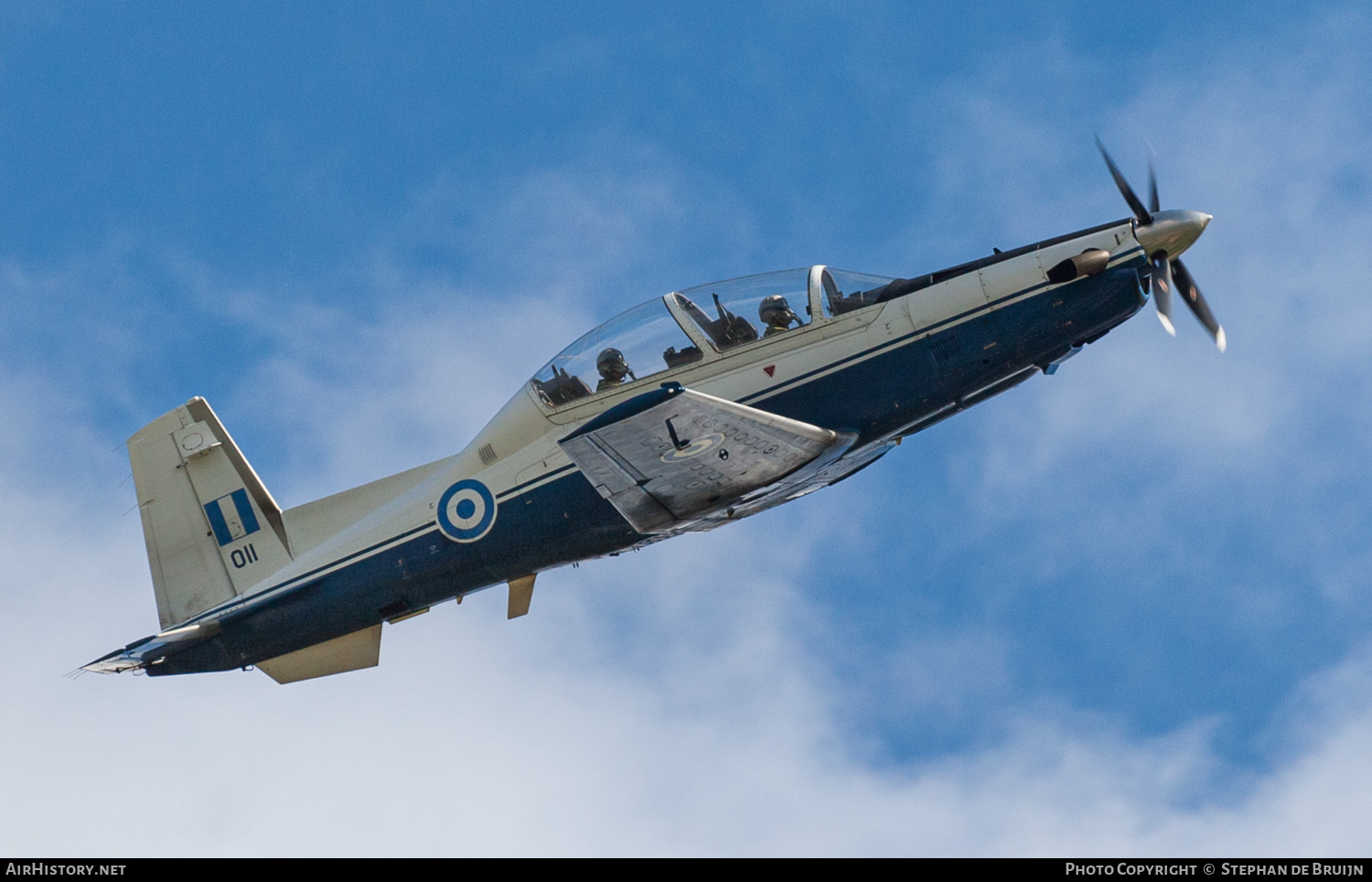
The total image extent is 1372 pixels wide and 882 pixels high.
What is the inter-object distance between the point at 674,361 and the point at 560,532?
2684 mm

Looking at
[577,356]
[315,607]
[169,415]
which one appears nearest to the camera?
[577,356]

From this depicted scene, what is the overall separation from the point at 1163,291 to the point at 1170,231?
34.3 inches

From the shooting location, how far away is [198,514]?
19.9m

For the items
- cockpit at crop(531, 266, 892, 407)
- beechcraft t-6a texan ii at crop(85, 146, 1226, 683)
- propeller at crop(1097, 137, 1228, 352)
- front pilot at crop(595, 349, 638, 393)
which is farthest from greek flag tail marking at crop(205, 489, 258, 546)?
propeller at crop(1097, 137, 1228, 352)

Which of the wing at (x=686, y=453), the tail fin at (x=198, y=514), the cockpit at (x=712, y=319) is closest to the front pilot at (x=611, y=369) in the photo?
the cockpit at (x=712, y=319)

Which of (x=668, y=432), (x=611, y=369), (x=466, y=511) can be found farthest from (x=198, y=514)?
(x=668, y=432)

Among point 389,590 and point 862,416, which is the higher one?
point 862,416

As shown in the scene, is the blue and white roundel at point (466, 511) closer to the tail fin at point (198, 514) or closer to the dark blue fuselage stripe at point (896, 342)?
the tail fin at point (198, 514)

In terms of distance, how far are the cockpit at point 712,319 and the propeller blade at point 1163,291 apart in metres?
3.14

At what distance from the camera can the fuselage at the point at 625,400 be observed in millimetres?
16469

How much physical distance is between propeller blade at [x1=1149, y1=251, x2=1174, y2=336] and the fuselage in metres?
0.28

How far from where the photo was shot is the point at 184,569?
19.7 meters
